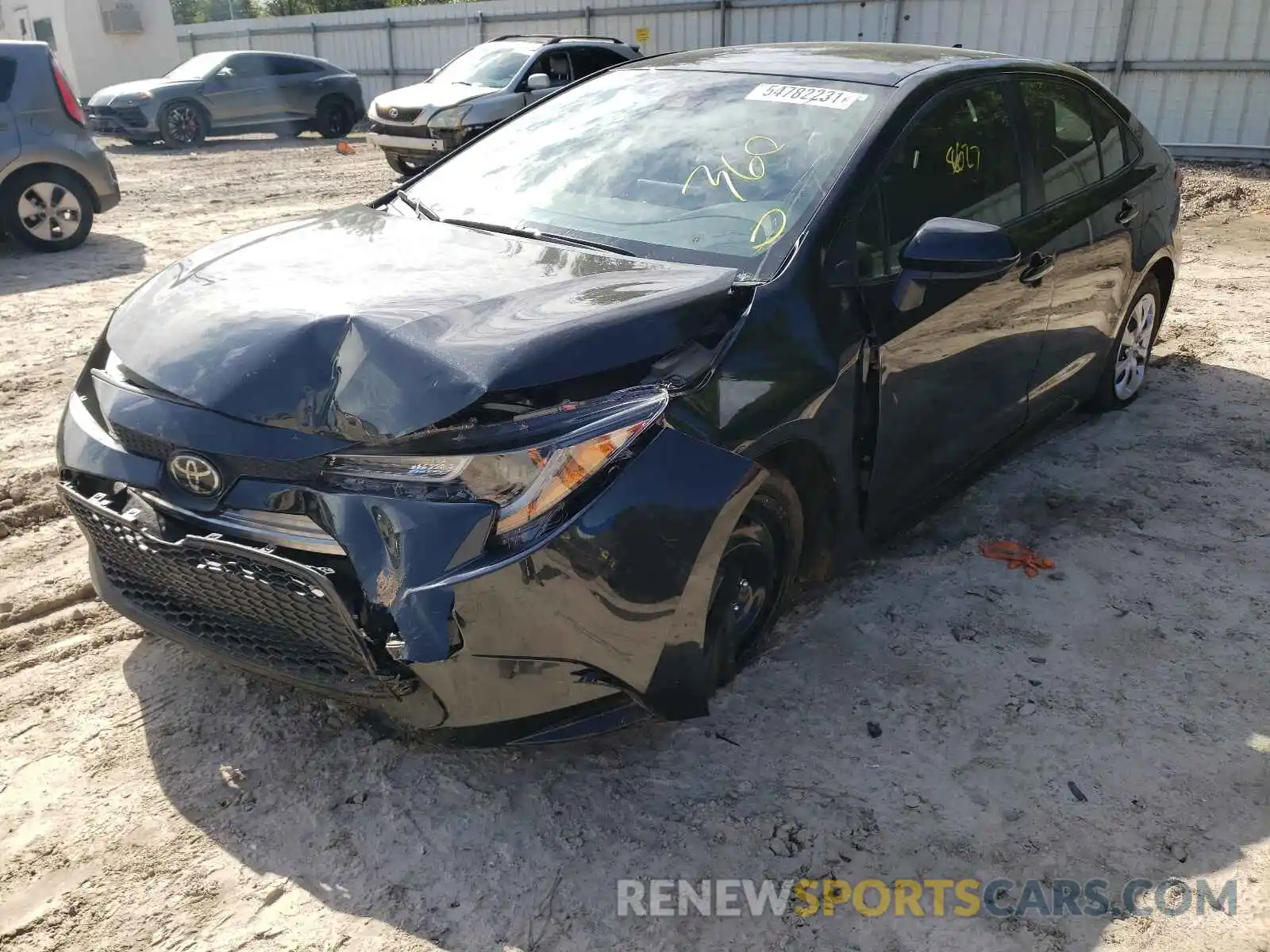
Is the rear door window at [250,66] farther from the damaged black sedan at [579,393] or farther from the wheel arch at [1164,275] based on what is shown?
the wheel arch at [1164,275]

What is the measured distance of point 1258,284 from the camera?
7887 mm

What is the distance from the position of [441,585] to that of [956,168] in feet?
7.59

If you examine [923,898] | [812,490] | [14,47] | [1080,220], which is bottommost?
[923,898]

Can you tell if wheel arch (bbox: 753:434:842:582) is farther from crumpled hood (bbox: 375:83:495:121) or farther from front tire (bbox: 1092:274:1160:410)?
crumpled hood (bbox: 375:83:495:121)

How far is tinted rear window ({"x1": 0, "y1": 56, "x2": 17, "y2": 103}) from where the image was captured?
8188 millimetres

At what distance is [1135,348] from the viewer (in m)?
5.26

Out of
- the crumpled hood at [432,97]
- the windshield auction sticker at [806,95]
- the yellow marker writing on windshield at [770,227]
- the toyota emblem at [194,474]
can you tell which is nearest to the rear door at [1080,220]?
the windshield auction sticker at [806,95]

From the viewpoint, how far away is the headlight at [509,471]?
2.24m

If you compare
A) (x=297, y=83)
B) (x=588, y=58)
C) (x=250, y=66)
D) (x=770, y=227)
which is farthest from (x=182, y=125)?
(x=770, y=227)

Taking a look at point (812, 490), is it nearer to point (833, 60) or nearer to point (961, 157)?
point (961, 157)

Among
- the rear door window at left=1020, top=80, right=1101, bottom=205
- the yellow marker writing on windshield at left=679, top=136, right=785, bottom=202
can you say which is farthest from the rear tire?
the yellow marker writing on windshield at left=679, top=136, right=785, bottom=202

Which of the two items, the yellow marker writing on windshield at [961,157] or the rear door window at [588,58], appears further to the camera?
the rear door window at [588,58]

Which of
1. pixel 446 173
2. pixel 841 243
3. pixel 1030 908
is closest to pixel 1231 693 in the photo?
pixel 1030 908

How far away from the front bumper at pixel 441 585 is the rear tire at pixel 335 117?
57.8 ft
